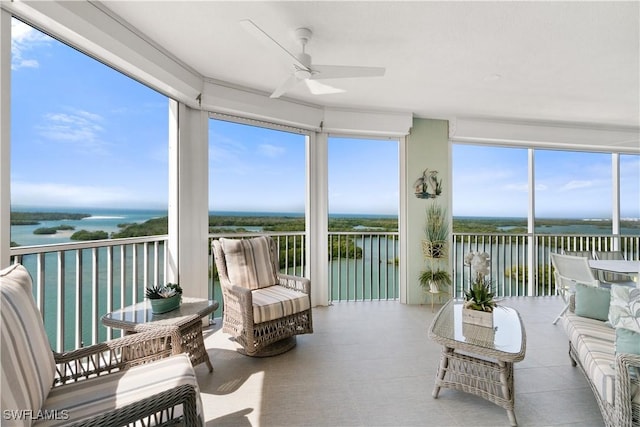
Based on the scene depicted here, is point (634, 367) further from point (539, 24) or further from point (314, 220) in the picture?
point (314, 220)

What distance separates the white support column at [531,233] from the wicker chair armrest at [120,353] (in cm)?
511

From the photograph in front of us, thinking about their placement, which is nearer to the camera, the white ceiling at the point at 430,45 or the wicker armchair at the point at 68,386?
the wicker armchair at the point at 68,386

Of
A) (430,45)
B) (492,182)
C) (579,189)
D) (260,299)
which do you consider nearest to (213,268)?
(260,299)

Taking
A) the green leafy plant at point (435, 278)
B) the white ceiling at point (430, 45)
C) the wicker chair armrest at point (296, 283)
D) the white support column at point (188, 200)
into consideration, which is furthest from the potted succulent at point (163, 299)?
the green leafy plant at point (435, 278)

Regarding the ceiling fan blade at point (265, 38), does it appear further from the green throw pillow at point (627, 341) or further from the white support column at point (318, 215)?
the green throw pillow at point (627, 341)

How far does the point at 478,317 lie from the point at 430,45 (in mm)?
2155

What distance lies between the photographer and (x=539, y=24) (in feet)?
6.77

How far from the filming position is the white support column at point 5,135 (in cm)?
165

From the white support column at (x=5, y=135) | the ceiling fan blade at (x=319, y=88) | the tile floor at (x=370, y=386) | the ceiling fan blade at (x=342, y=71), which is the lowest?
the tile floor at (x=370, y=386)

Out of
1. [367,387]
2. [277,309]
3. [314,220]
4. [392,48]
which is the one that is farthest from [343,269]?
[392,48]

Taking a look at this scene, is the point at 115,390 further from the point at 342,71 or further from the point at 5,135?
the point at 342,71

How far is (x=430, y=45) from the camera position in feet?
7.74

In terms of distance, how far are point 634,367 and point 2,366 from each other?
258cm

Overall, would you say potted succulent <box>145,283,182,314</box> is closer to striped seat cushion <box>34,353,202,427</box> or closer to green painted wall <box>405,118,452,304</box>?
striped seat cushion <box>34,353,202,427</box>
